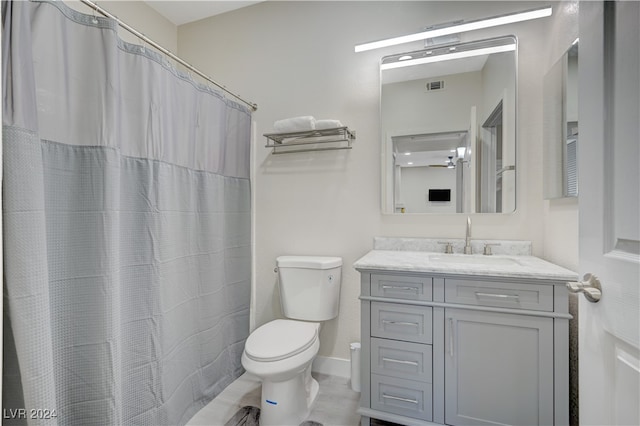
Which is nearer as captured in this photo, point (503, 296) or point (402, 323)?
point (503, 296)

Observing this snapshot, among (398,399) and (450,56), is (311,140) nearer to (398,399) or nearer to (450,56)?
(450,56)

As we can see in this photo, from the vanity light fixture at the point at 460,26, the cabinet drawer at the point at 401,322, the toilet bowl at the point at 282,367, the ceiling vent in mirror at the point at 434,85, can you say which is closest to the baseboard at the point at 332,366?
the toilet bowl at the point at 282,367

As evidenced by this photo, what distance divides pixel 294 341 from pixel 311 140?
4.36 feet

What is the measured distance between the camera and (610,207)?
67 centimetres

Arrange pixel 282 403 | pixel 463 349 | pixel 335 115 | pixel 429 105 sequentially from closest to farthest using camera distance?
1. pixel 463 349
2. pixel 282 403
3. pixel 429 105
4. pixel 335 115

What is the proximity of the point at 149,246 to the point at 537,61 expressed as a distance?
232 centimetres

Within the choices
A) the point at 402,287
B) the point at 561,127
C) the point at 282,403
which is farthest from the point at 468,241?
the point at 282,403

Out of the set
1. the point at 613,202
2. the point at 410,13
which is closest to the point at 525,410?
the point at 613,202

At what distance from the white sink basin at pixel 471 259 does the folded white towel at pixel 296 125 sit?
1111 mm

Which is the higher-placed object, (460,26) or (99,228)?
(460,26)

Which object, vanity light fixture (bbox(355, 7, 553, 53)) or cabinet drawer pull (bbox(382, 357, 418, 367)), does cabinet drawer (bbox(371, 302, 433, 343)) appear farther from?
vanity light fixture (bbox(355, 7, 553, 53))

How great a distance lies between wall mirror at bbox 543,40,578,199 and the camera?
4.57 feet

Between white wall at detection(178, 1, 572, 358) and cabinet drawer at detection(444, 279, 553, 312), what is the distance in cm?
59

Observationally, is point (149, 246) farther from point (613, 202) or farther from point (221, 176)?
point (613, 202)
